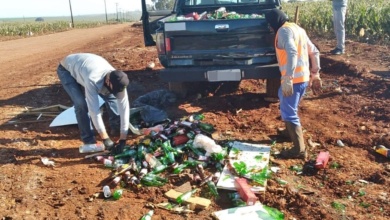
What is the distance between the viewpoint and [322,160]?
4.45 metres

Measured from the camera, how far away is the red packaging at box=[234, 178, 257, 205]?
3736mm

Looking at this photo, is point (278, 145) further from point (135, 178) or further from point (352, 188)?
point (135, 178)

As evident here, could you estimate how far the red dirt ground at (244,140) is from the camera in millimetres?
3758

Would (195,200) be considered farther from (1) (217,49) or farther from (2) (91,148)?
(1) (217,49)

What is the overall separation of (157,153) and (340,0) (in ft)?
23.7

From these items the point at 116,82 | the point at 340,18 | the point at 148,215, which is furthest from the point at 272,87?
the point at 340,18

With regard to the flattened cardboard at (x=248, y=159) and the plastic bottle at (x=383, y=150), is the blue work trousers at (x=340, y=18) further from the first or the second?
the flattened cardboard at (x=248, y=159)

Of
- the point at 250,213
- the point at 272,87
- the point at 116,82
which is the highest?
the point at 116,82

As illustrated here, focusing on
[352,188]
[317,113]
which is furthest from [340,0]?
[352,188]

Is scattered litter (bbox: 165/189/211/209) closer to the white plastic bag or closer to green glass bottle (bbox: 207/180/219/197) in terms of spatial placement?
green glass bottle (bbox: 207/180/219/197)

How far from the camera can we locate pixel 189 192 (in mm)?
3971

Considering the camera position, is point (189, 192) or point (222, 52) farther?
point (222, 52)

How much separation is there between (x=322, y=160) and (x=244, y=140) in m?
1.19

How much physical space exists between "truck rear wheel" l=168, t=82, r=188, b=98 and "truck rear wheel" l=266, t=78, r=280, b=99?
154 centimetres
